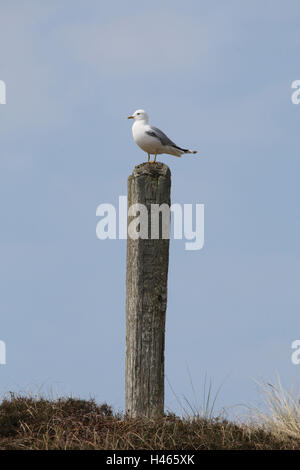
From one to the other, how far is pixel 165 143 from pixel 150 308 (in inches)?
134

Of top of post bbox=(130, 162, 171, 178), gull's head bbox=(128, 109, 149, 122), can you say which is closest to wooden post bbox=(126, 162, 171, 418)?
top of post bbox=(130, 162, 171, 178)

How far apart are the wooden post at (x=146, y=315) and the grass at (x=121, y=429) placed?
1.37ft

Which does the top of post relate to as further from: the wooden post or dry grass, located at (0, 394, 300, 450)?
dry grass, located at (0, 394, 300, 450)

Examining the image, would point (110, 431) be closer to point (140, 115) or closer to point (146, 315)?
point (146, 315)

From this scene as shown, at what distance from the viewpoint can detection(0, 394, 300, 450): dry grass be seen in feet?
24.1

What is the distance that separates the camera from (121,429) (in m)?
7.86

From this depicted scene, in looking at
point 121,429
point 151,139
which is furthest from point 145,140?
point 121,429

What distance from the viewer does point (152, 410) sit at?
8547 millimetres

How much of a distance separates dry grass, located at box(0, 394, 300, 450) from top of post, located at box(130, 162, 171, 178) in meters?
3.56

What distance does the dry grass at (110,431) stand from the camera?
24.1ft

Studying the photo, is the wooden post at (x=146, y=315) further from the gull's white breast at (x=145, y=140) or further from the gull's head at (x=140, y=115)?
the gull's head at (x=140, y=115)

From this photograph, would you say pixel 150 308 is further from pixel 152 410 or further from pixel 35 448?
pixel 35 448

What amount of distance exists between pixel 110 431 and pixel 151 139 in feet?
16.7
